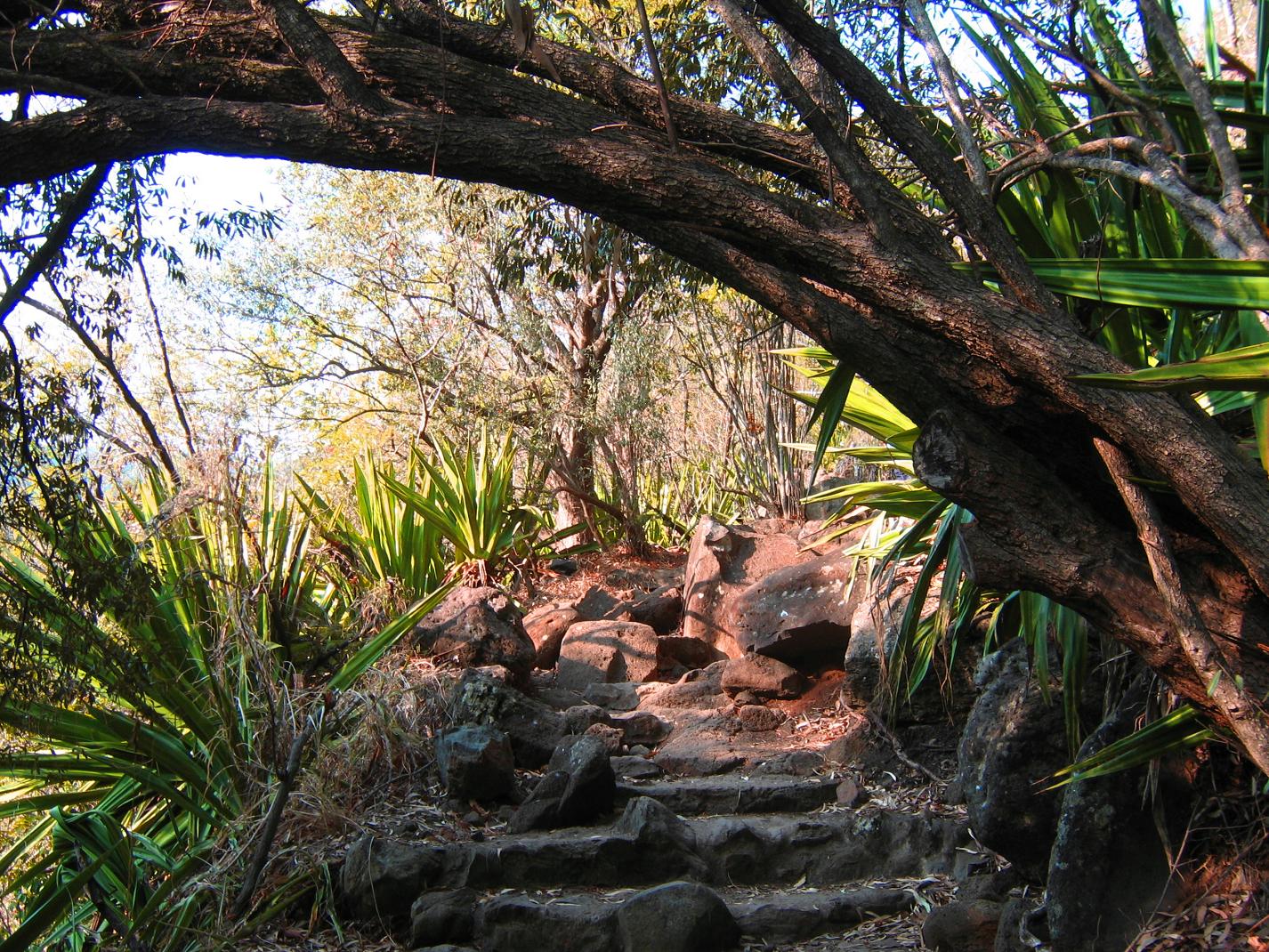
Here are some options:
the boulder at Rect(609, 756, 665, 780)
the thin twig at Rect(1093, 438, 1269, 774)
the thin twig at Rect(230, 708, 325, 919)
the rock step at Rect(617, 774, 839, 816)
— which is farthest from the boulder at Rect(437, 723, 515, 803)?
the thin twig at Rect(1093, 438, 1269, 774)

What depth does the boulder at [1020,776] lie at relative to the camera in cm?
358

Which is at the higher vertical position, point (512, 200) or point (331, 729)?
point (512, 200)

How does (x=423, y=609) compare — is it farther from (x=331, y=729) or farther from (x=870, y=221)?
(x=870, y=221)

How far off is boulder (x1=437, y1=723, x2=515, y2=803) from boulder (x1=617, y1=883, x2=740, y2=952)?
1.38 metres

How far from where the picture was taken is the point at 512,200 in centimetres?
884

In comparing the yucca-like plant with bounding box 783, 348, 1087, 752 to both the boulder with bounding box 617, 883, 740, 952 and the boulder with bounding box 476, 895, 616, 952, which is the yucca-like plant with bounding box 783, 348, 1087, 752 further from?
the boulder with bounding box 476, 895, 616, 952

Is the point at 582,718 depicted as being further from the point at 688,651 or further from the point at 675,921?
the point at 675,921

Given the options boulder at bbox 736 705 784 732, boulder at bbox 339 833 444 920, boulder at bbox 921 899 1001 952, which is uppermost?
boulder at bbox 339 833 444 920

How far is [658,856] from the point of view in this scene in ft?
14.2

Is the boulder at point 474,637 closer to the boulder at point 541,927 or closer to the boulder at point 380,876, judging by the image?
the boulder at point 380,876

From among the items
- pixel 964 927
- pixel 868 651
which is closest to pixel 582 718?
pixel 868 651

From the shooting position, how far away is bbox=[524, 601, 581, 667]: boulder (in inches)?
332

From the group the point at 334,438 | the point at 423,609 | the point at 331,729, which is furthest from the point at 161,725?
the point at 334,438

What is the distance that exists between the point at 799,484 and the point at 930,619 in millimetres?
4455
